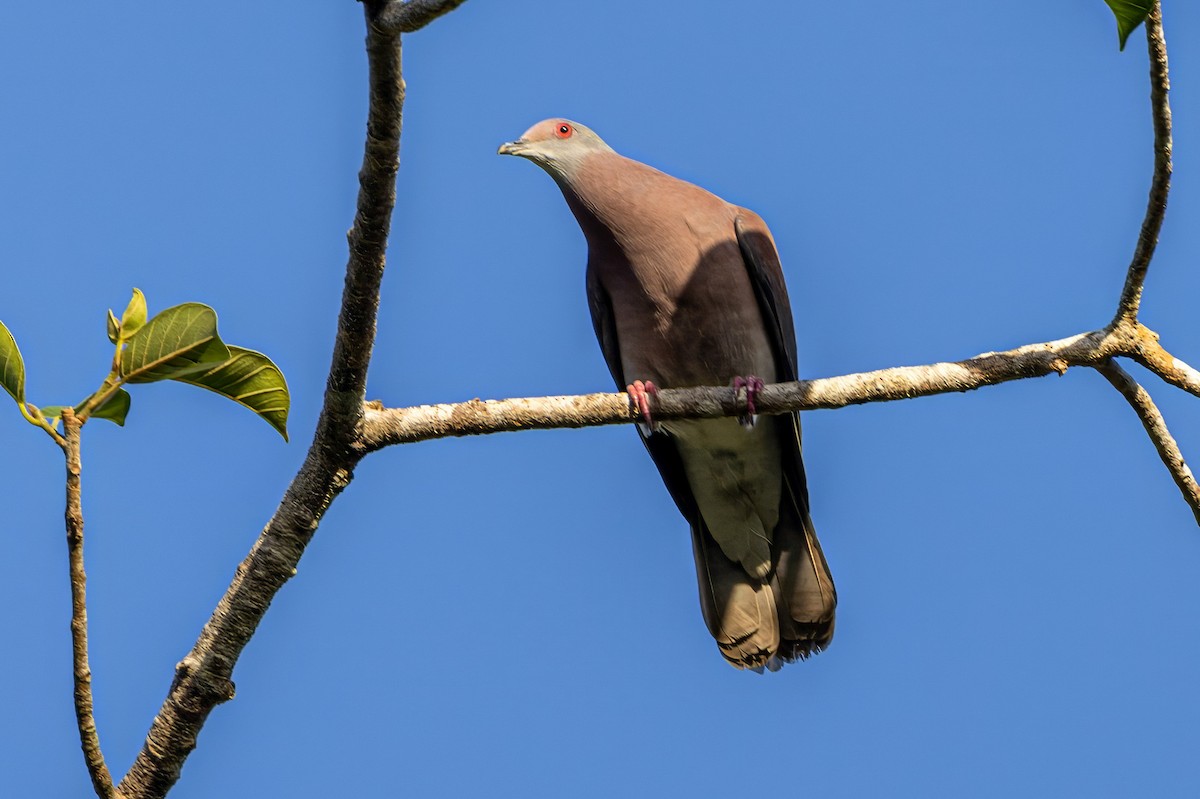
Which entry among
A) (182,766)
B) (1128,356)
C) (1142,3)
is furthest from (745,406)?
(182,766)

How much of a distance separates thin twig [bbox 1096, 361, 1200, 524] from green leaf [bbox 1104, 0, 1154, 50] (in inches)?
42.2

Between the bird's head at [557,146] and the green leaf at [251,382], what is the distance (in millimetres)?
2737

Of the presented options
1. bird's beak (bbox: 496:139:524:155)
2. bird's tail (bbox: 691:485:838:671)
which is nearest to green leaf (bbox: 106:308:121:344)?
bird's beak (bbox: 496:139:524:155)

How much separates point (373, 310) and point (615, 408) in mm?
838

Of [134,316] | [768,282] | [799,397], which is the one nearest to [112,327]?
[134,316]

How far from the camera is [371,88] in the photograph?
9.60 ft

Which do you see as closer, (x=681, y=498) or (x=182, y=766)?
(x=182, y=766)

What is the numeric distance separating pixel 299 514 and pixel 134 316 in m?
0.79

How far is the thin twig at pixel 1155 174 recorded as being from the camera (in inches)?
131

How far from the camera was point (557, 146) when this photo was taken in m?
5.84

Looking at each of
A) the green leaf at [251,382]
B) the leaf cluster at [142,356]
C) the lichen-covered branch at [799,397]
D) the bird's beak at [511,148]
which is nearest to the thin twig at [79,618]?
the leaf cluster at [142,356]

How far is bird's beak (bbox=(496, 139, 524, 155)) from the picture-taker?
5.80m

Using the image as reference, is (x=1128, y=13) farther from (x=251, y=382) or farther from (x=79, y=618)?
(x=79, y=618)

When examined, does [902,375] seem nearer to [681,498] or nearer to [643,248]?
[643,248]
